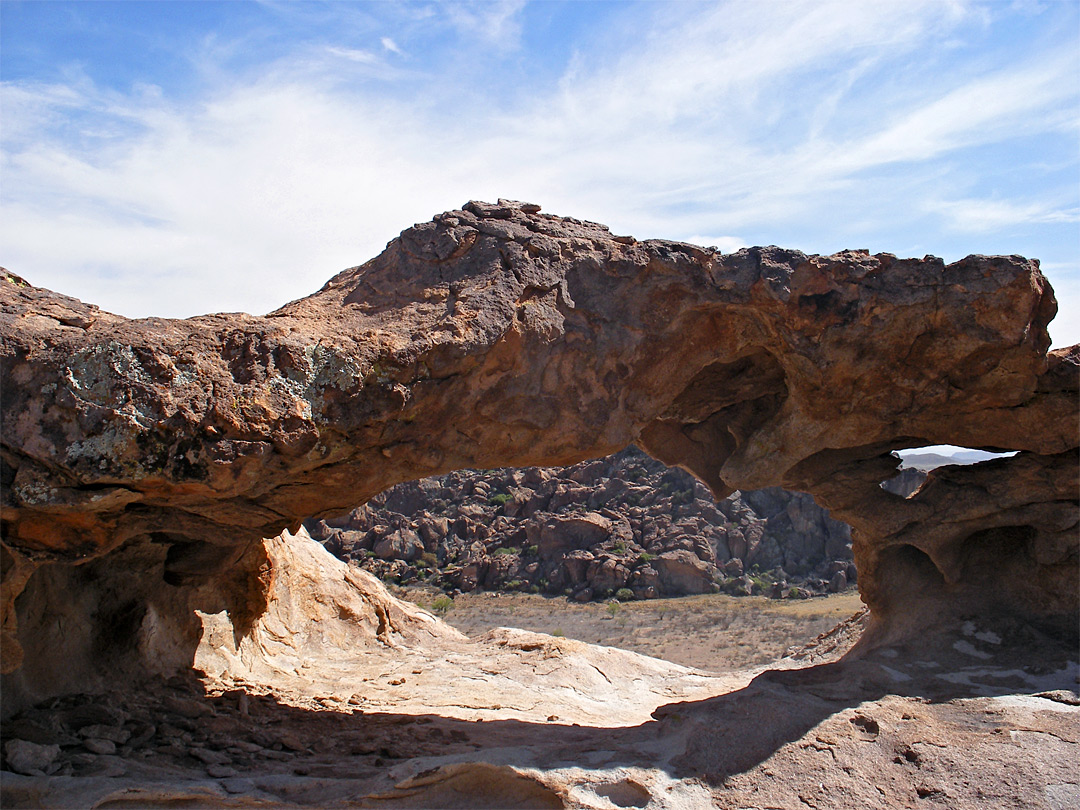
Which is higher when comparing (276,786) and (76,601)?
(76,601)

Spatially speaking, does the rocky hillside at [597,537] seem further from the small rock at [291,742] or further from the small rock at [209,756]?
the small rock at [209,756]

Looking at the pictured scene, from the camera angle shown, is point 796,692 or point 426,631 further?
point 426,631

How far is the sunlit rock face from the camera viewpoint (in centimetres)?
421

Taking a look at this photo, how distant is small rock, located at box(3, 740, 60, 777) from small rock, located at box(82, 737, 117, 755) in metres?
0.22

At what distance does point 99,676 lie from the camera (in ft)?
18.1

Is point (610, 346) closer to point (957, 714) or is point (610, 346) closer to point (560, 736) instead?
point (560, 736)

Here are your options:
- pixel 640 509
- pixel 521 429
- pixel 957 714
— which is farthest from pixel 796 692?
pixel 640 509

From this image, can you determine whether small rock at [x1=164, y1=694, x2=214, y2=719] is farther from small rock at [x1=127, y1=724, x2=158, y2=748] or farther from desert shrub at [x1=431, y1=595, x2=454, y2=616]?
desert shrub at [x1=431, y1=595, x2=454, y2=616]

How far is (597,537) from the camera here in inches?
886

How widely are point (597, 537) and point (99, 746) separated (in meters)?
18.4

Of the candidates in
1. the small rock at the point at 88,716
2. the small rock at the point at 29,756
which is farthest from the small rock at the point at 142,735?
the small rock at the point at 29,756

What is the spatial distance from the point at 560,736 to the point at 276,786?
6.31 feet

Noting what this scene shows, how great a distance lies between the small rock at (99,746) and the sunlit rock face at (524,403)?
0.66 m

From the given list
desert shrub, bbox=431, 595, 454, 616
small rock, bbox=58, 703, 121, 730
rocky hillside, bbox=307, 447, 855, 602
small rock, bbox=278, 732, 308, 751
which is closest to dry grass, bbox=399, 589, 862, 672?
desert shrub, bbox=431, 595, 454, 616
